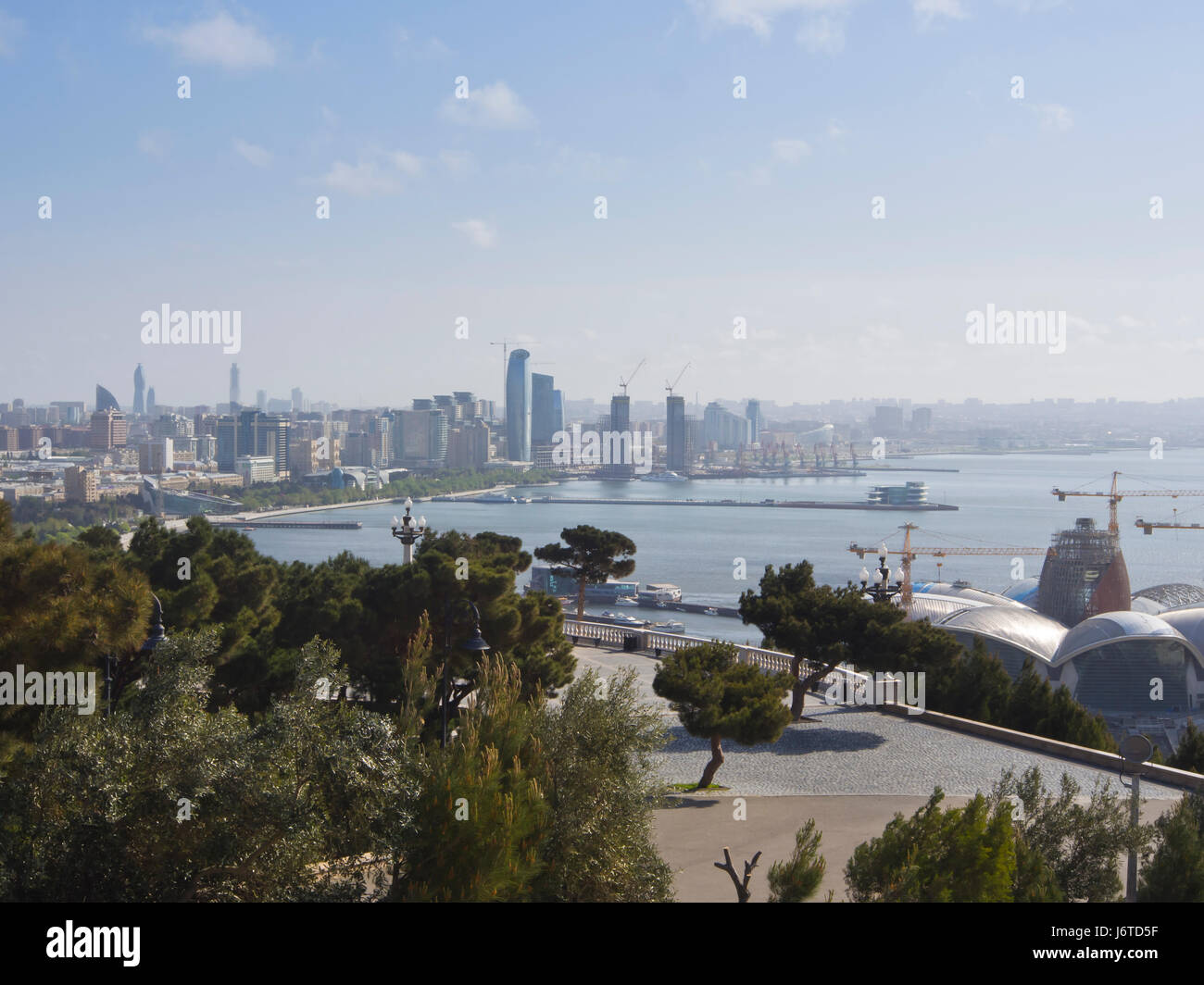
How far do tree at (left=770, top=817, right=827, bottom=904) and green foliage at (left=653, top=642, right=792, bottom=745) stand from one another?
4.09 metres

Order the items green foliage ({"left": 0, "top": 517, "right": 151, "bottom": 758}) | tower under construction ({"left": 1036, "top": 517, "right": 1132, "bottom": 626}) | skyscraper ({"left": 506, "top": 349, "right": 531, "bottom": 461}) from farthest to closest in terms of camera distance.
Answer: skyscraper ({"left": 506, "top": 349, "right": 531, "bottom": 461}) → tower under construction ({"left": 1036, "top": 517, "right": 1132, "bottom": 626}) → green foliage ({"left": 0, "top": 517, "right": 151, "bottom": 758})

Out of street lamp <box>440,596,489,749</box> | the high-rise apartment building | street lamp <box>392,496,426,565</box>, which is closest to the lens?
street lamp <box>440,596,489,749</box>

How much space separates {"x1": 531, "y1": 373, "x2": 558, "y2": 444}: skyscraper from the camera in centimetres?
14512

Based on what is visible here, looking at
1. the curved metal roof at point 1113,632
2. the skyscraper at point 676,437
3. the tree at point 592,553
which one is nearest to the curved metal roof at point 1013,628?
the curved metal roof at point 1113,632

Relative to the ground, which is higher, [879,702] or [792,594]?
[792,594]

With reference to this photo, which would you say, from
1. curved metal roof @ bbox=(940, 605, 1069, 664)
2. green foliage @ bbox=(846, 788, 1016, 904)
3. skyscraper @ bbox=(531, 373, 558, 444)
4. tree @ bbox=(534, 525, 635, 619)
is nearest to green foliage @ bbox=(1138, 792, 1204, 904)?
green foliage @ bbox=(846, 788, 1016, 904)

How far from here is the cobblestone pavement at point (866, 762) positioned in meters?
9.70

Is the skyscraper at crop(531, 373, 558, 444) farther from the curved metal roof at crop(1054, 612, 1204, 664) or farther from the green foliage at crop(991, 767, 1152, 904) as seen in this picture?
the green foliage at crop(991, 767, 1152, 904)

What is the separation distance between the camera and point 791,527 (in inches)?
2872

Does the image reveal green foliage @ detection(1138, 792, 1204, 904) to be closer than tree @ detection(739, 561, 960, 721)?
Yes

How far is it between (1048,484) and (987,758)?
99.2 metres
